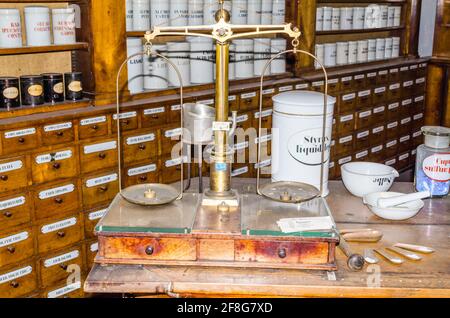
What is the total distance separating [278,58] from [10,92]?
1813 mm

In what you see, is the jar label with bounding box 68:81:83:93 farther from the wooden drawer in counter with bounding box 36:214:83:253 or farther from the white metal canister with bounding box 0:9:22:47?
the wooden drawer in counter with bounding box 36:214:83:253

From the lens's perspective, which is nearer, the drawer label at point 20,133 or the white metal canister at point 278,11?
the drawer label at point 20,133

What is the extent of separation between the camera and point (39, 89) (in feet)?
8.82

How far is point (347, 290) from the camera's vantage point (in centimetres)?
136

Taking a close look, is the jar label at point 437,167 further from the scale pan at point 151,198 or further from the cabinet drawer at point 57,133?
the cabinet drawer at point 57,133

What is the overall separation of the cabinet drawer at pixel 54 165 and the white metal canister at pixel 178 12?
0.98 m

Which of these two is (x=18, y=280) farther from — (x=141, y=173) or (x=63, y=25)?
(x=63, y=25)

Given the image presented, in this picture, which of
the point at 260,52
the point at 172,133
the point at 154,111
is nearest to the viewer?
the point at 154,111

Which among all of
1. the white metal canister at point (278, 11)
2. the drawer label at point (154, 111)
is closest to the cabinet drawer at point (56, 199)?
the drawer label at point (154, 111)

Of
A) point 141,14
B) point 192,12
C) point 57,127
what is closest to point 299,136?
point 57,127

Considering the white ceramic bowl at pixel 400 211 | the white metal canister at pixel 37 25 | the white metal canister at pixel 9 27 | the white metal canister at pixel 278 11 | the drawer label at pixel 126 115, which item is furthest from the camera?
the white metal canister at pixel 278 11

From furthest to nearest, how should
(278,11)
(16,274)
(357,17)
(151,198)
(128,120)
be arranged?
1. (357,17)
2. (278,11)
3. (128,120)
4. (16,274)
5. (151,198)

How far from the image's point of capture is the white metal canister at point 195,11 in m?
3.27

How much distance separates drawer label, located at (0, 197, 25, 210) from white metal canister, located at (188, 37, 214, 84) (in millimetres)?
1239
